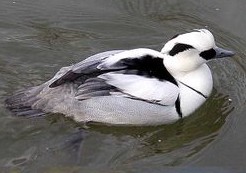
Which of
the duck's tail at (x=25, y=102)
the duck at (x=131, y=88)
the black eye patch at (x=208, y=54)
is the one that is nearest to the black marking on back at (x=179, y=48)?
the duck at (x=131, y=88)

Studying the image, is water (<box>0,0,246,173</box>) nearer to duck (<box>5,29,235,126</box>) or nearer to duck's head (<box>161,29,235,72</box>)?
duck (<box>5,29,235,126</box>)

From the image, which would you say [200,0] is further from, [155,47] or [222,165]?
[222,165]

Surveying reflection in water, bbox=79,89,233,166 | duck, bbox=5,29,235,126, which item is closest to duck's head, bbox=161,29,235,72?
duck, bbox=5,29,235,126

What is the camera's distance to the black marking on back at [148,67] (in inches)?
182

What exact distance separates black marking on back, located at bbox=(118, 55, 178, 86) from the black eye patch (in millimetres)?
293

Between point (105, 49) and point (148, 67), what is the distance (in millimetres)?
1082

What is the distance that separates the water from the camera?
4.54 meters

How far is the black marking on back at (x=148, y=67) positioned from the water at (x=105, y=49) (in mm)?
405

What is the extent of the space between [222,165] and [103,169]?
86 cm

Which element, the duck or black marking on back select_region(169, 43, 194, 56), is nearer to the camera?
the duck

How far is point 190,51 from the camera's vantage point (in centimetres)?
475

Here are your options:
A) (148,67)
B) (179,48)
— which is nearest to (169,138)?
(148,67)

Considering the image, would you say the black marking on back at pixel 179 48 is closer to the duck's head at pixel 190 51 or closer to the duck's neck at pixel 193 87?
the duck's head at pixel 190 51

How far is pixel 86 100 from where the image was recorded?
466cm
